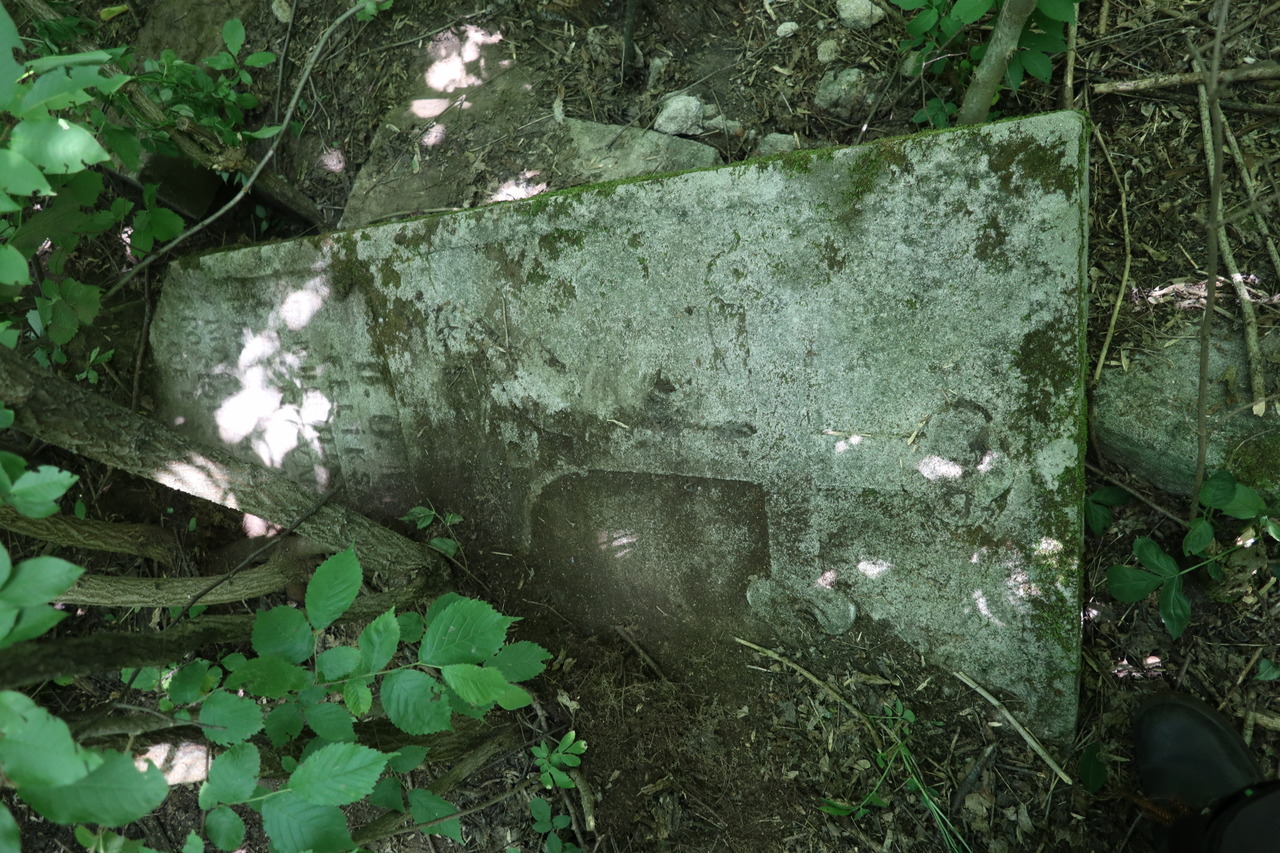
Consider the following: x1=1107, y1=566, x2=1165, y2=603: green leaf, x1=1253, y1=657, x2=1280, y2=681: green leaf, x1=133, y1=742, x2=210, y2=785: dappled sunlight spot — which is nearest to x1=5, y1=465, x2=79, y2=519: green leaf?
x1=133, y1=742, x2=210, y2=785: dappled sunlight spot

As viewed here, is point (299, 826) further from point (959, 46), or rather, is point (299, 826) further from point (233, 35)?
point (959, 46)

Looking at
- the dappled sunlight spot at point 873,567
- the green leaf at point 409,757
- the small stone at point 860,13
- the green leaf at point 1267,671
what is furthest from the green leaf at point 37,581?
the green leaf at point 1267,671

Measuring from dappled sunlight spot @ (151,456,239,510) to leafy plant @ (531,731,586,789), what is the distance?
1.26 m

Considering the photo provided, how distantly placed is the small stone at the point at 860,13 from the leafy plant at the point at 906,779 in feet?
7.40

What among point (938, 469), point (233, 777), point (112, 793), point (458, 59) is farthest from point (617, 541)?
point (458, 59)

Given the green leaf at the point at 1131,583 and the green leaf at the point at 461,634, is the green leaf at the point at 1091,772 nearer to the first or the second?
the green leaf at the point at 1131,583

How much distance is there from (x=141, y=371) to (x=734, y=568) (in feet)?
8.19

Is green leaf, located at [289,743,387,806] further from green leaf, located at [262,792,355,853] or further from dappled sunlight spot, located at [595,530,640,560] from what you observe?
dappled sunlight spot, located at [595,530,640,560]

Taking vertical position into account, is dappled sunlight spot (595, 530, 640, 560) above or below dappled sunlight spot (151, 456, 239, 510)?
below

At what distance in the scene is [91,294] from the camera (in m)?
2.36

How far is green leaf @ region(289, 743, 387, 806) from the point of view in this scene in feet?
4.53

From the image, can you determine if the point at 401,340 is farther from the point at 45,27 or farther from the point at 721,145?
the point at 45,27

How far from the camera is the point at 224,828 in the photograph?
4.65ft

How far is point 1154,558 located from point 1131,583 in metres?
0.09
